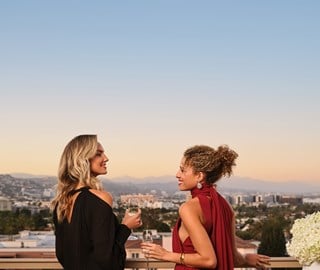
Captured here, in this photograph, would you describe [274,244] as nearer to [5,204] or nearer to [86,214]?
[86,214]

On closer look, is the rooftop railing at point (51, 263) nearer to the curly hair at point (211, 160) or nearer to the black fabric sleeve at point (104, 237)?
the black fabric sleeve at point (104, 237)

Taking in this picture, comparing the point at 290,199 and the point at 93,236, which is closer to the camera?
the point at 93,236

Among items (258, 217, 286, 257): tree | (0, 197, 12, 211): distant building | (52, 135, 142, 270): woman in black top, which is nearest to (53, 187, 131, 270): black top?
(52, 135, 142, 270): woman in black top

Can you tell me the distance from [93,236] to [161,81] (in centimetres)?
4129

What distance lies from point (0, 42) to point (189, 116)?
18504mm

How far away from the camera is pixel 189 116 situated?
52.1 meters

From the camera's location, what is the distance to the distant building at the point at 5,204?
118ft

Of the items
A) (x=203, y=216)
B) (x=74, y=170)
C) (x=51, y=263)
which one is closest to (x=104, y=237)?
(x=74, y=170)

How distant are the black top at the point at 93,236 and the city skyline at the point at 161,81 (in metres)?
24.8

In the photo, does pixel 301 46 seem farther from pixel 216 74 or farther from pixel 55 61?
pixel 55 61

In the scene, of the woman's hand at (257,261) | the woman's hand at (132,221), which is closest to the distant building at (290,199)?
the woman's hand at (257,261)

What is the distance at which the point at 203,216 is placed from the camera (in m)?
2.83

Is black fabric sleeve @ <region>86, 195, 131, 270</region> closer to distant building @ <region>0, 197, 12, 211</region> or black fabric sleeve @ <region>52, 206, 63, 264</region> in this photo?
black fabric sleeve @ <region>52, 206, 63, 264</region>

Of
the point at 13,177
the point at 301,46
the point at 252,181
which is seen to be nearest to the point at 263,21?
the point at 301,46
